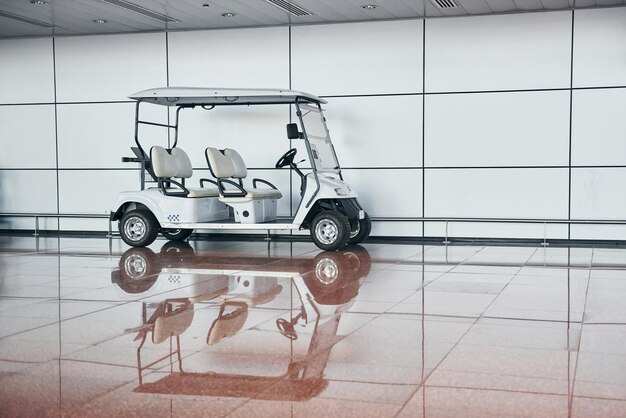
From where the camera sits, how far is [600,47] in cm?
1108

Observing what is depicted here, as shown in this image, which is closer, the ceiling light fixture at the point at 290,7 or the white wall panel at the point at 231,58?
the ceiling light fixture at the point at 290,7

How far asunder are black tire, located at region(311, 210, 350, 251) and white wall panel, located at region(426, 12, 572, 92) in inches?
110

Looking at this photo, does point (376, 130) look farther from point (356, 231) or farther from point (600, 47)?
point (600, 47)

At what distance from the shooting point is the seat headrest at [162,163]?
10758mm

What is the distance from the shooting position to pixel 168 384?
152 inches

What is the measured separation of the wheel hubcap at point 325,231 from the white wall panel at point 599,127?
369cm

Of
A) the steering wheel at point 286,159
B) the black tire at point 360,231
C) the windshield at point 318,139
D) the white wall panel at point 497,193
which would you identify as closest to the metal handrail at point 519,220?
the white wall panel at point 497,193

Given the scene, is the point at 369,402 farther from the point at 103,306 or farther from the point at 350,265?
the point at 350,265

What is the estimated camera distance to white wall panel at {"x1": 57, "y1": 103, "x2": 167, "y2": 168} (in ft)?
42.3

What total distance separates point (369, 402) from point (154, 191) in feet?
25.9

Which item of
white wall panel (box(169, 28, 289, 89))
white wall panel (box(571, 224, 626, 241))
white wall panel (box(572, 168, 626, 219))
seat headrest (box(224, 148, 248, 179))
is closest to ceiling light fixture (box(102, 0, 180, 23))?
white wall panel (box(169, 28, 289, 89))

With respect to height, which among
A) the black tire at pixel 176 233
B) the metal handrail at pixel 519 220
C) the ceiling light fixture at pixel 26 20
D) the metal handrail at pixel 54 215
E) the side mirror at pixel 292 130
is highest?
the ceiling light fixture at pixel 26 20

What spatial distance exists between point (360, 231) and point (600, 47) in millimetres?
4184

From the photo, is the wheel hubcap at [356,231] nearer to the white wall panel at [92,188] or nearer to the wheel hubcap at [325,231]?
the wheel hubcap at [325,231]
